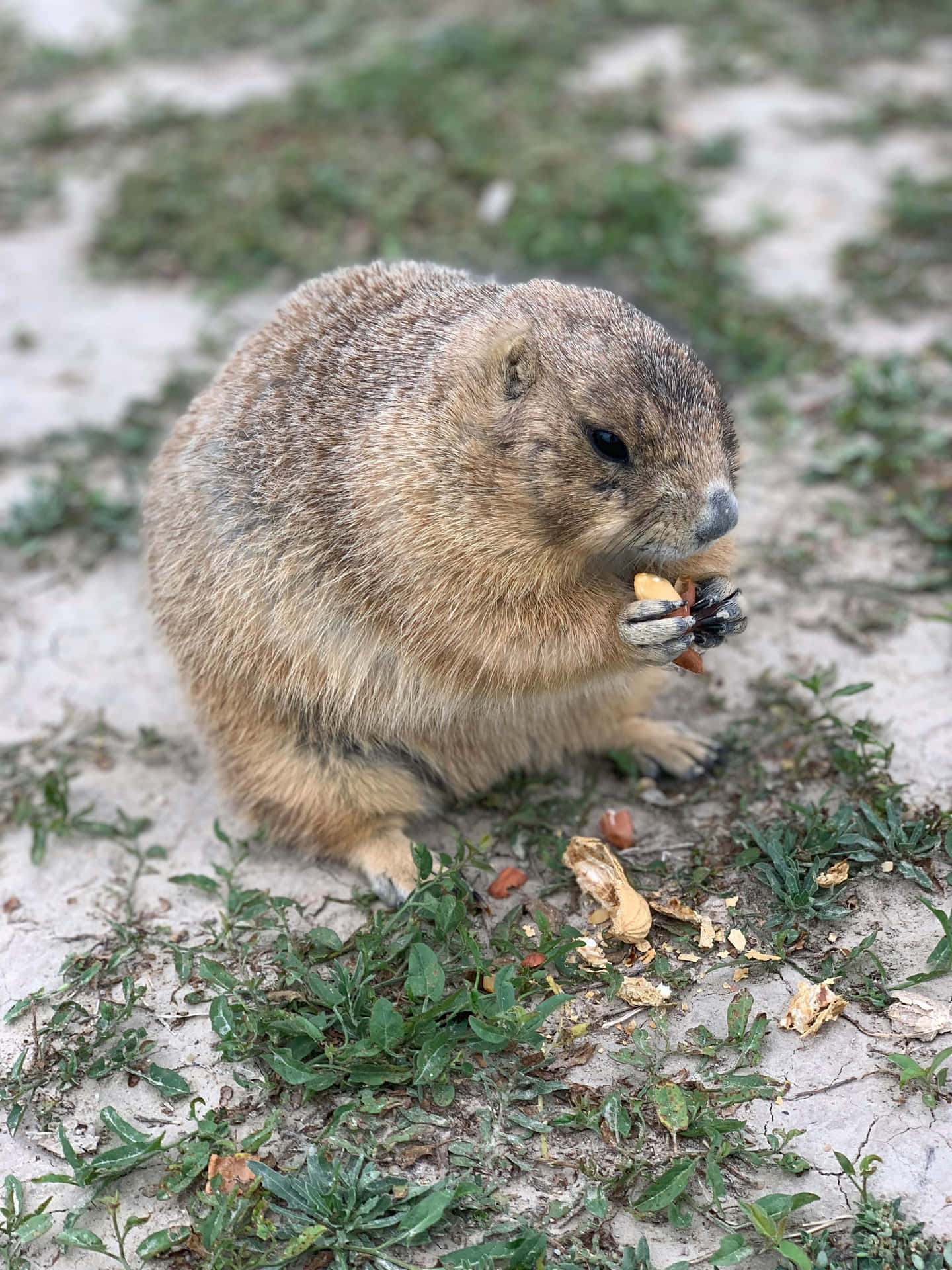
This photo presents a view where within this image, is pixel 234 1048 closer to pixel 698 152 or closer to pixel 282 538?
pixel 282 538

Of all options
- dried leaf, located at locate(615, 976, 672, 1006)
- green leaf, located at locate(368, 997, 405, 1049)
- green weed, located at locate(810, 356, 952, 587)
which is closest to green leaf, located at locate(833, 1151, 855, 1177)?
dried leaf, located at locate(615, 976, 672, 1006)

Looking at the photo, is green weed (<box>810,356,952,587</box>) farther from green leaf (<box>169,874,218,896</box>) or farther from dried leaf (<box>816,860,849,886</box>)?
green leaf (<box>169,874,218,896</box>)

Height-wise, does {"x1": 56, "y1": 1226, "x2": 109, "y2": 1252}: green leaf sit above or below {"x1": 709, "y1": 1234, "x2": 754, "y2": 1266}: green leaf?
above

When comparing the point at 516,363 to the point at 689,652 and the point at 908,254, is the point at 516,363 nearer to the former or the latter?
the point at 689,652

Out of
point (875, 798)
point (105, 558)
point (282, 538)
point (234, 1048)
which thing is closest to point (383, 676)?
point (282, 538)

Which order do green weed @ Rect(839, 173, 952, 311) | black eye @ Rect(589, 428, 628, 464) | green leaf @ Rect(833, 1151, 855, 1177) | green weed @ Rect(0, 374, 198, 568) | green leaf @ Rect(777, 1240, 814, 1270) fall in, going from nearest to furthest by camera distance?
1. green leaf @ Rect(777, 1240, 814, 1270)
2. green leaf @ Rect(833, 1151, 855, 1177)
3. black eye @ Rect(589, 428, 628, 464)
4. green weed @ Rect(0, 374, 198, 568)
5. green weed @ Rect(839, 173, 952, 311)

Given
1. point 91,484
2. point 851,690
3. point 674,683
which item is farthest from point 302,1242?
point 91,484

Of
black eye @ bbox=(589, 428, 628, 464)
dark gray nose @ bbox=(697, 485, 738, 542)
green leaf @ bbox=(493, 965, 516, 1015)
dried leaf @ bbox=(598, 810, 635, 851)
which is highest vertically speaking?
black eye @ bbox=(589, 428, 628, 464)
